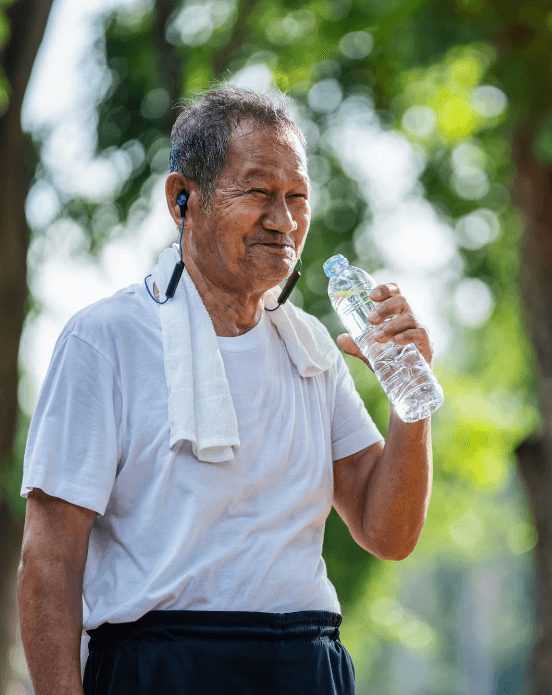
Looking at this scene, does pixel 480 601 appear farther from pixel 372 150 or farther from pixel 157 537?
pixel 157 537

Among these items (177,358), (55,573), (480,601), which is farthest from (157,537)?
(480,601)

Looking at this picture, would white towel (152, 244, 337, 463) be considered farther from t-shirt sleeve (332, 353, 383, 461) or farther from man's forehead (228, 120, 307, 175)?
man's forehead (228, 120, 307, 175)

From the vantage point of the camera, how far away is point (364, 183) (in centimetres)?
1286

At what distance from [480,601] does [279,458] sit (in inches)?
2301

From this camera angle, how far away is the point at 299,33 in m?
11.6

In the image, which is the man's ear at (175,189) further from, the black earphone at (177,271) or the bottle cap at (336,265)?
the bottle cap at (336,265)

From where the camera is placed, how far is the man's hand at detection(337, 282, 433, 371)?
2.54 meters

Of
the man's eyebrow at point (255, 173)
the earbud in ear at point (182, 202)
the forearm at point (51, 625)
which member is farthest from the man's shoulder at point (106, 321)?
the forearm at point (51, 625)

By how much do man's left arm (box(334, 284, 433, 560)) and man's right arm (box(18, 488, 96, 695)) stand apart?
2.09ft

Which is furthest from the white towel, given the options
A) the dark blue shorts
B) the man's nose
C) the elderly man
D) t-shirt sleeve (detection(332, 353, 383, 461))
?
the dark blue shorts

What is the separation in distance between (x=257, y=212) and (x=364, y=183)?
1036cm

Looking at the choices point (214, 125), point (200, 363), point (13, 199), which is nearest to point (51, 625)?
point (200, 363)

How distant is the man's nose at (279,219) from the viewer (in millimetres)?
2633

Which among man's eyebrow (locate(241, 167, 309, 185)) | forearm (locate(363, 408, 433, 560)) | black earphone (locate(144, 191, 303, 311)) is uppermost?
man's eyebrow (locate(241, 167, 309, 185))
